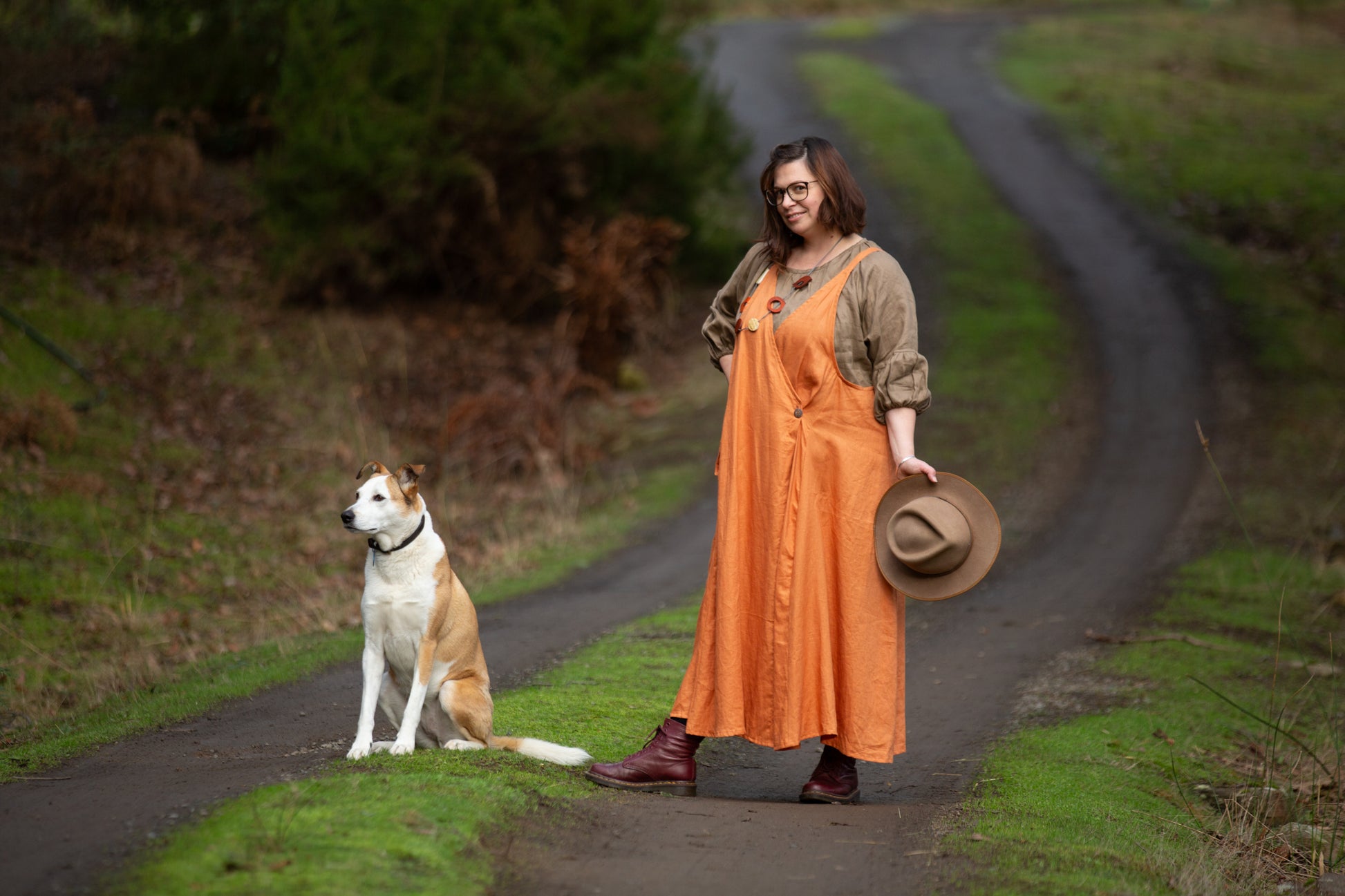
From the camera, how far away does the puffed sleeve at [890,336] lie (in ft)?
17.0

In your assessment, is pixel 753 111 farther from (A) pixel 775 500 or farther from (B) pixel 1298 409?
(A) pixel 775 500

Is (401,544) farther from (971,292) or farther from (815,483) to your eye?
(971,292)

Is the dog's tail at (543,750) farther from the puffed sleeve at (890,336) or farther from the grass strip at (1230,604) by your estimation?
the puffed sleeve at (890,336)

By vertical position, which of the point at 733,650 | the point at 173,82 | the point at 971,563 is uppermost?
the point at 173,82

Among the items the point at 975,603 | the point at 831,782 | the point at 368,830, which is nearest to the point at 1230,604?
the point at 975,603

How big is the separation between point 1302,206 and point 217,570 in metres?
18.7

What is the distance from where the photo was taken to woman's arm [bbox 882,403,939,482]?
522cm

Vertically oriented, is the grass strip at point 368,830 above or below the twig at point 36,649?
above

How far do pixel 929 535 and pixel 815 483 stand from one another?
52 cm

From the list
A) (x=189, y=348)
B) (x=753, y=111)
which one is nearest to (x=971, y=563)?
(x=189, y=348)

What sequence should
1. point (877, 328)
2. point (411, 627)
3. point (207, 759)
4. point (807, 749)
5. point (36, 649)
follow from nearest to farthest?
point (877, 328) < point (411, 627) < point (207, 759) < point (807, 749) < point (36, 649)

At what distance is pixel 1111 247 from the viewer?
21328 millimetres

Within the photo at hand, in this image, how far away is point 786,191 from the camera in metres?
5.34

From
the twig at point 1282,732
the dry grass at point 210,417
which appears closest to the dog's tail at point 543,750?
the twig at point 1282,732
